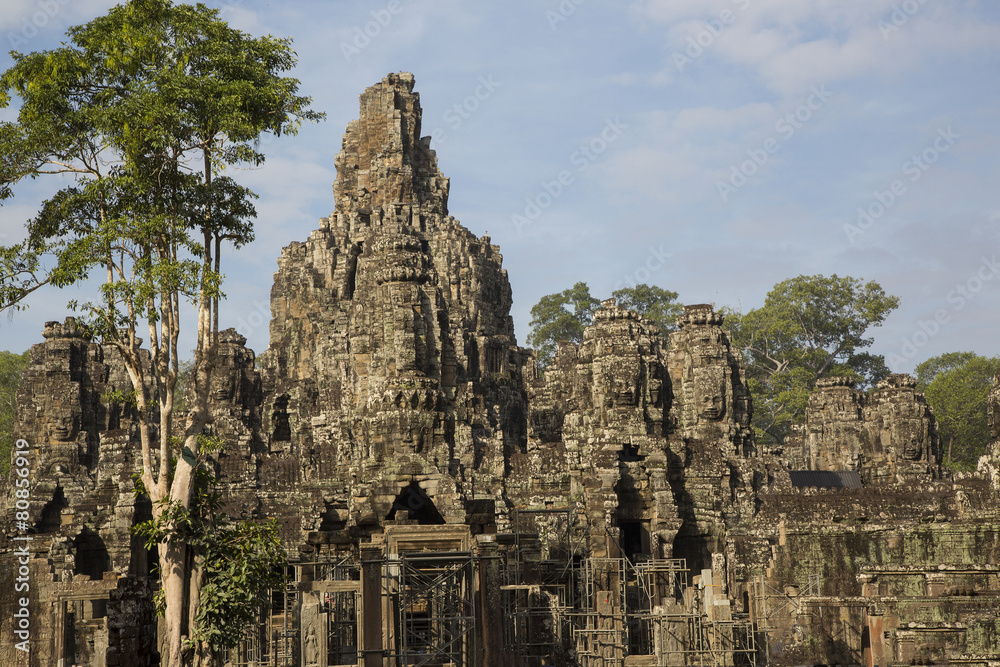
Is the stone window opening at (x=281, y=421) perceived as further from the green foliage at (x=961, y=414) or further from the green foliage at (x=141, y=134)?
the green foliage at (x=961, y=414)

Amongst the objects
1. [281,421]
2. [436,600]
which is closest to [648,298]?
[281,421]

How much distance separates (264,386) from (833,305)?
1705 inches

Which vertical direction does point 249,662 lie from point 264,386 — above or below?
below

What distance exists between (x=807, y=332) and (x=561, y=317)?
19.6 m

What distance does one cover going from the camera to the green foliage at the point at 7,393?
63062 millimetres

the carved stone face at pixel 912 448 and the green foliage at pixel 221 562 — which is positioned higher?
the carved stone face at pixel 912 448

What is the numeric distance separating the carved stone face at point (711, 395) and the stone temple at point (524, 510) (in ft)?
0.37

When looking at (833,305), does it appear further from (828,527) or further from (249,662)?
→ (249,662)

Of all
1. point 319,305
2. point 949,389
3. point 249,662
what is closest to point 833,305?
point 949,389

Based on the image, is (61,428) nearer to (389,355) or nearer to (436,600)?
(389,355)

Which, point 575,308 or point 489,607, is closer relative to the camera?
point 489,607

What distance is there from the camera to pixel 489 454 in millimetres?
38062

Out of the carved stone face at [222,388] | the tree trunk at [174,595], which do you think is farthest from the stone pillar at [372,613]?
the carved stone face at [222,388]

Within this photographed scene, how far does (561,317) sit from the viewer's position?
303 feet
